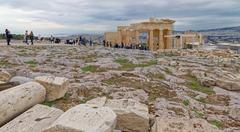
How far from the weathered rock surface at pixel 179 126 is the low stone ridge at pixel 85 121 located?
184 cm

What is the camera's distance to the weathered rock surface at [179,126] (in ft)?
35.5

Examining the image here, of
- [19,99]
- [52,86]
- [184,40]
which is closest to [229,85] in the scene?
[52,86]

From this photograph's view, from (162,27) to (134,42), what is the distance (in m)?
5.16

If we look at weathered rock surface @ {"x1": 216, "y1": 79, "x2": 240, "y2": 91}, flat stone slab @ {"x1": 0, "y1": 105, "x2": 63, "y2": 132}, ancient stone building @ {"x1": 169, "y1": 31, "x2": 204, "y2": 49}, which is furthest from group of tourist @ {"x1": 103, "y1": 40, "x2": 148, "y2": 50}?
flat stone slab @ {"x1": 0, "y1": 105, "x2": 63, "y2": 132}

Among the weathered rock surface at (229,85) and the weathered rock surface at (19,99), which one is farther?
the weathered rock surface at (229,85)

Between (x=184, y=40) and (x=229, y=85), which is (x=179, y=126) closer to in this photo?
(x=229, y=85)

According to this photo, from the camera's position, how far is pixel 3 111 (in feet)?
33.7

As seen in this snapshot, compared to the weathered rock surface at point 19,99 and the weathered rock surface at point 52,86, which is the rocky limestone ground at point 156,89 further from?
the weathered rock surface at point 19,99

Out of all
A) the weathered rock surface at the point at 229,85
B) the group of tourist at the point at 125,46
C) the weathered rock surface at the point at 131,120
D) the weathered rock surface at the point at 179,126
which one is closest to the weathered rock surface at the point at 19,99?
the weathered rock surface at the point at 131,120

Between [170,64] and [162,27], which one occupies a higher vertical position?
[162,27]

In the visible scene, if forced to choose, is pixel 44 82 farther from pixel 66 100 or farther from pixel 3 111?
pixel 3 111

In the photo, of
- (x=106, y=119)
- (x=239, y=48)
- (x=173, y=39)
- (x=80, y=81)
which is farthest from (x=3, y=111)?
(x=239, y=48)

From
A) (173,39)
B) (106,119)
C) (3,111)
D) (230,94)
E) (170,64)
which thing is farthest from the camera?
(173,39)

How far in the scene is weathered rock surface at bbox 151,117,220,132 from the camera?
35.5ft
